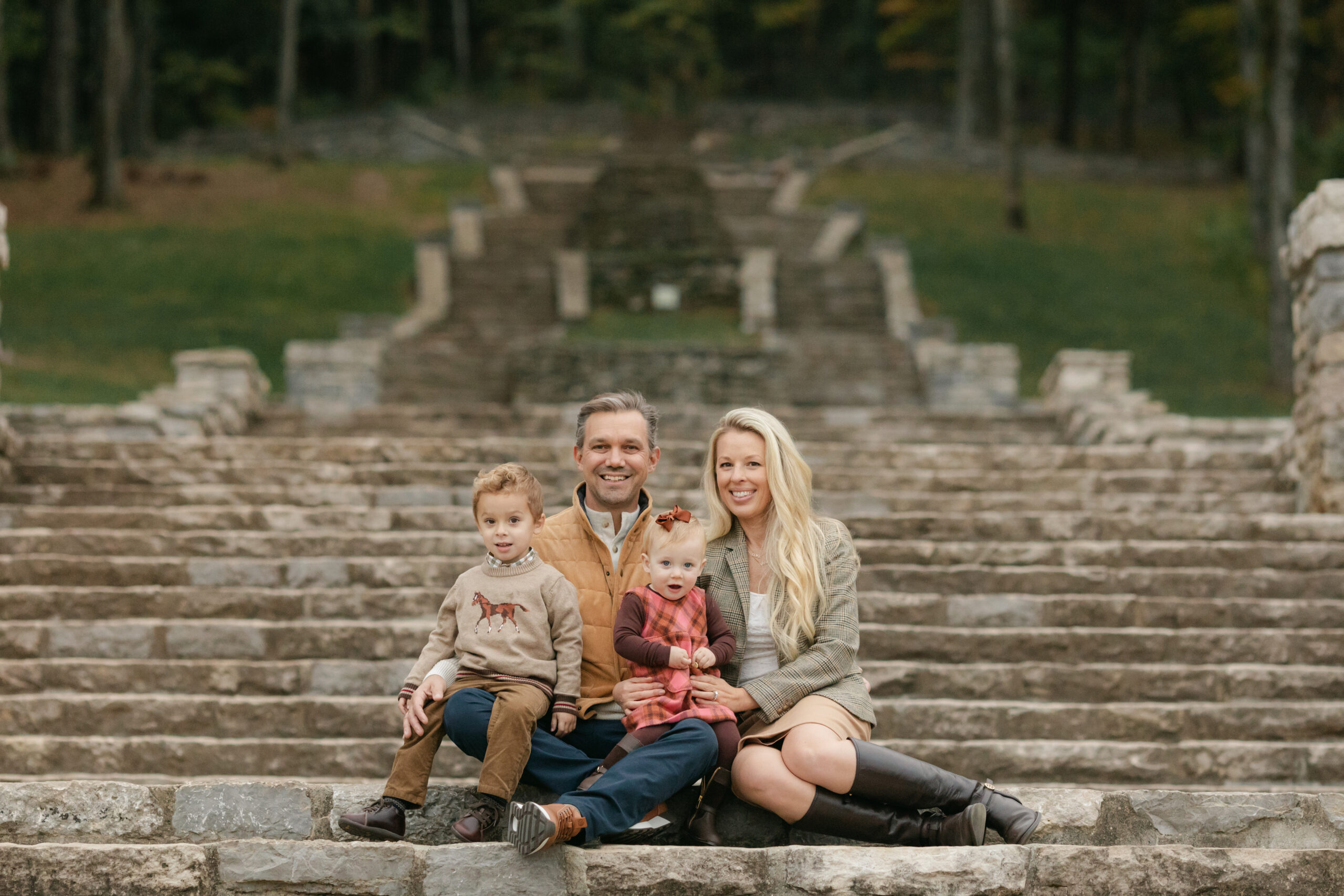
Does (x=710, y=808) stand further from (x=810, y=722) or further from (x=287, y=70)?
(x=287, y=70)

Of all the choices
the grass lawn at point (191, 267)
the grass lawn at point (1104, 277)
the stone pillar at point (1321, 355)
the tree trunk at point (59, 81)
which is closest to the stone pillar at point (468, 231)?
the grass lawn at point (191, 267)

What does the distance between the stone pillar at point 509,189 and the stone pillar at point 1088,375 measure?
488 inches

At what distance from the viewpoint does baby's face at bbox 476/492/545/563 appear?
12.6 feet

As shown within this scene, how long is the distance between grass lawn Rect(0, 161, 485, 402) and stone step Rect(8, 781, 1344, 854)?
949cm

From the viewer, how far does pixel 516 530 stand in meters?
3.88

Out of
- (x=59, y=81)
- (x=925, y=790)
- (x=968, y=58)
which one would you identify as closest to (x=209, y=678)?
(x=925, y=790)

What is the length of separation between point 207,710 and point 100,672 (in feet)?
2.07

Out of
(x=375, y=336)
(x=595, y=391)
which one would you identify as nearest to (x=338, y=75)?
(x=375, y=336)

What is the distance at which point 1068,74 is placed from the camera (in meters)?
33.0

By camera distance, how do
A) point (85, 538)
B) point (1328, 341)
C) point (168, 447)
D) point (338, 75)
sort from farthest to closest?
point (338, 75)
point (168, 447)
point (1328, 341)
point (85, 538)

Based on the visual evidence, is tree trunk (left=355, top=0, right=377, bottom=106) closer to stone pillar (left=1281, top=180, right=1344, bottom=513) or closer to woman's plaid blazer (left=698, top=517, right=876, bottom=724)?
stone pillar (left=1281, top=180, right=1344, bottom=513)

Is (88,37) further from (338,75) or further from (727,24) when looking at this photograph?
(727,24)

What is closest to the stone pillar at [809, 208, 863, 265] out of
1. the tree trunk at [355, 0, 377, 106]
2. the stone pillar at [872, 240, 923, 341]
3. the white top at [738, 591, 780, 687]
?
the stone pillar at [872, 240, 923, 341]

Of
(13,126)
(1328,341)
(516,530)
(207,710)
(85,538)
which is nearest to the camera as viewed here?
(516,530)
